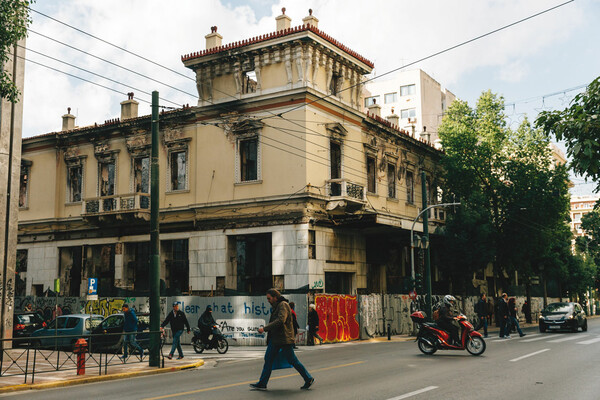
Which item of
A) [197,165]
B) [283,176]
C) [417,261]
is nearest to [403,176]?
[417,261]

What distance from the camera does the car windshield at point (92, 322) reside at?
21175 millimetres

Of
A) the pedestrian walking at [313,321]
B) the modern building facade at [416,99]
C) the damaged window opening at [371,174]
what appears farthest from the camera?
the modern building facade at [416,99]

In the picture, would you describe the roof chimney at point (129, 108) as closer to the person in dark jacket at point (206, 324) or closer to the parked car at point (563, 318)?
the person in dark jacket at point (206, 324)

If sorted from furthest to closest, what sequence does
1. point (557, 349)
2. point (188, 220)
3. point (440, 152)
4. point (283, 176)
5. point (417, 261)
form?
point (440, 152) < point (417, 261) < point (188, 220) < point (283, 176) < point (557, 349)

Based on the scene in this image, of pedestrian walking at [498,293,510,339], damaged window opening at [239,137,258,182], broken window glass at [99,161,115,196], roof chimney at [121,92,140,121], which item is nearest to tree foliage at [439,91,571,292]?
pedestrian walking at [498,293,510,339]

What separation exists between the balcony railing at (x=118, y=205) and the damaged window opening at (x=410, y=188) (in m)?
15.3

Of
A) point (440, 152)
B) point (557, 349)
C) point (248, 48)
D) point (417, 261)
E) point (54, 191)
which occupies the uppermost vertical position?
point (248, 48)

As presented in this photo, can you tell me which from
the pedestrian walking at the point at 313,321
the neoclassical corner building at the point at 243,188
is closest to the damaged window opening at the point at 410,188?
the neoclassical corner building at the point at 243,188

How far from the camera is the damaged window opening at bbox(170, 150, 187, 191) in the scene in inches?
1193

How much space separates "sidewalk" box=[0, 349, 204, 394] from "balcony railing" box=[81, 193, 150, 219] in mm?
13261

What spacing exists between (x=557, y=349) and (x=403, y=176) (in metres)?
18.5

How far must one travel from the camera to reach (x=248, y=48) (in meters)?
28.2

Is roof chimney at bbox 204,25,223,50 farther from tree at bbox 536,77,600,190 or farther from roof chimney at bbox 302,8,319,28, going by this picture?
tree at bbox 536,77,600,190

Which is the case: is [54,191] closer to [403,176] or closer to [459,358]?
[403,176]
